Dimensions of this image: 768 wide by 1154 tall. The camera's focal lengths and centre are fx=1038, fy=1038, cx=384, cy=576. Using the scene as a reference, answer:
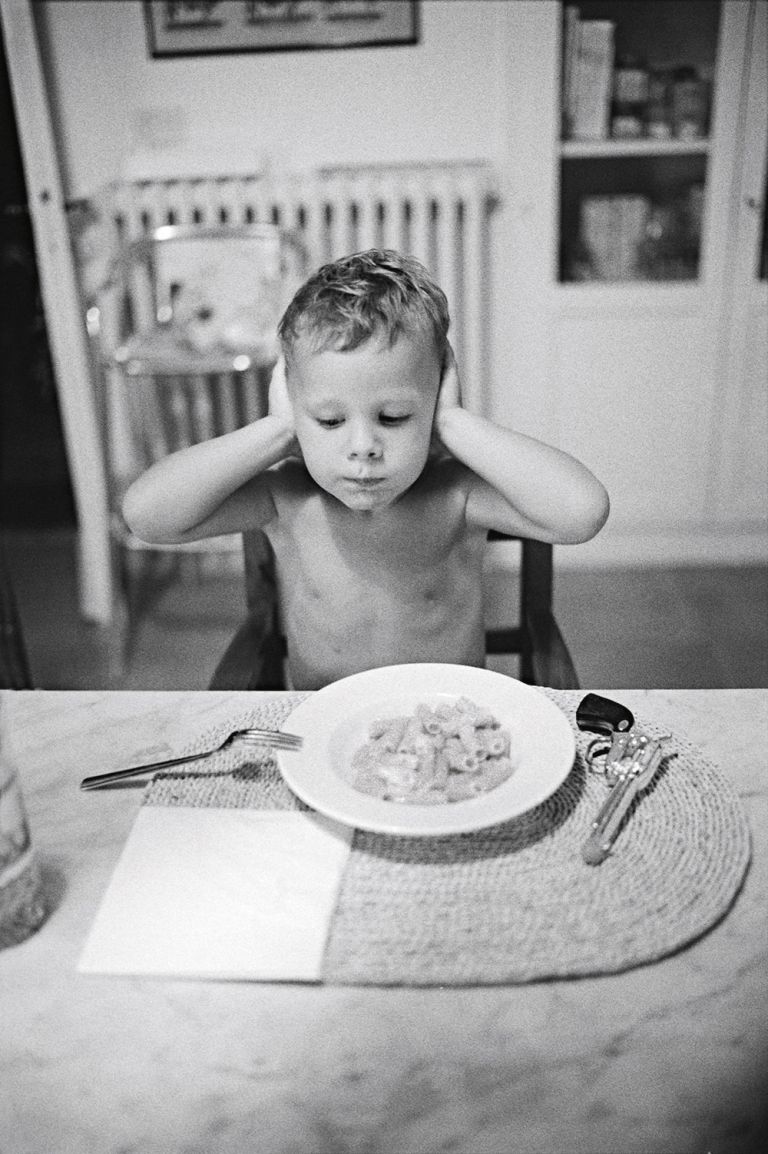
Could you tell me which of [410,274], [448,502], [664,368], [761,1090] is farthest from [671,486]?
[761,1090]

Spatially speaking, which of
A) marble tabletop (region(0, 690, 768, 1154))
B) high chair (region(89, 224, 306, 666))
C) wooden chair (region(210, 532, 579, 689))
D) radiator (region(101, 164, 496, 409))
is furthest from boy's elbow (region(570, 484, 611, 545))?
radiator (region(101, 164, 496, 409))

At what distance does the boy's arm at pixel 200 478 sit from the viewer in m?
0.93

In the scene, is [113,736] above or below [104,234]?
below

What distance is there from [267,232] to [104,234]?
40 cm

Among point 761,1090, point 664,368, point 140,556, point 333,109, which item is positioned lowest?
point 140,556

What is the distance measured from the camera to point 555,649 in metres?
1.01

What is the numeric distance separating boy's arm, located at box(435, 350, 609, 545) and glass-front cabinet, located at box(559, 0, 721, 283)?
1582 millimetres

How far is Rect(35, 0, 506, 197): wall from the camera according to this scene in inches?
87.5

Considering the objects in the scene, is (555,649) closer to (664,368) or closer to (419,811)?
(419,811)

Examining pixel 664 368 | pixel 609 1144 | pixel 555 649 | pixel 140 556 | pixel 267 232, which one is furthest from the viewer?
pixel 140 556

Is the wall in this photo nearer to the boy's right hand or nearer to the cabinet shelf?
the cabinet shelf

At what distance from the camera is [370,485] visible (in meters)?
0.88

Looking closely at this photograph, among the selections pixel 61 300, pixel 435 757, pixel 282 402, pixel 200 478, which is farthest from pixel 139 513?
pixel 61 300

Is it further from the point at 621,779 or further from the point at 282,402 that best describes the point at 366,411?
the point at 621,779
